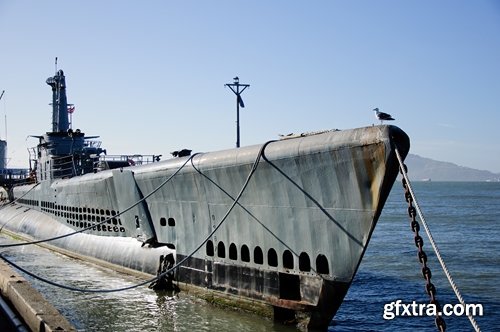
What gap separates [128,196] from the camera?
1861cm

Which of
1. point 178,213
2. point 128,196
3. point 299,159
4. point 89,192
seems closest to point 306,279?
point 299,159

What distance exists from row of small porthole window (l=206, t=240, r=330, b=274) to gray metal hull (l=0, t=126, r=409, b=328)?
0.07 ft

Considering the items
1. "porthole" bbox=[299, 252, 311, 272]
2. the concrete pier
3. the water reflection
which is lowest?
the water reflection

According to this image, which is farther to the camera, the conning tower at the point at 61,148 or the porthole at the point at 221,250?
the conning tower at the point at 61,148

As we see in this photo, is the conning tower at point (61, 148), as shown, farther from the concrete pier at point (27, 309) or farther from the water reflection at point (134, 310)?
the concrete pier at point (27, 309)

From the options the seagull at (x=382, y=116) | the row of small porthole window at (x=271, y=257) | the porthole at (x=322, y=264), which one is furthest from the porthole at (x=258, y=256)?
the seagull at (x=382, y=116)

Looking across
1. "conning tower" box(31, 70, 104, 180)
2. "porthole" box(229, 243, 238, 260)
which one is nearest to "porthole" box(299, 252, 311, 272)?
A: "porthole" box(229, 243, 238, 260)

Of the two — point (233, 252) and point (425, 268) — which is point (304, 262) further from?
point (425, 268)

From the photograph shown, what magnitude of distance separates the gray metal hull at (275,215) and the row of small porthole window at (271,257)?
22mm

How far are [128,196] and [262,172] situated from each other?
7.19 m

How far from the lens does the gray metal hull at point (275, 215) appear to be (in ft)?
35.0

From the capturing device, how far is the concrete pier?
9.62 m

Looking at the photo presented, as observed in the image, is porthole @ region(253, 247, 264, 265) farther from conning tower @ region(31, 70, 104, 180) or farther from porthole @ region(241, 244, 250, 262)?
conning tower @ region(31, 70, 104, 180)

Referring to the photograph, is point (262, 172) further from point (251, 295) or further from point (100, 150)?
point (100, 150)
